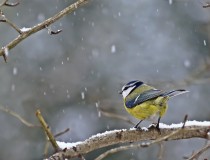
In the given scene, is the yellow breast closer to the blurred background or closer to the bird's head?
the bird's head

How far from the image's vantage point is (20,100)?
8.08 m

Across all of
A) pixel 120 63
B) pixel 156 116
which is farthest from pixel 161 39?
pixel 156 116

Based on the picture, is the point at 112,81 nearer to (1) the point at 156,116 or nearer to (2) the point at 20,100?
(2) the point at 20,100

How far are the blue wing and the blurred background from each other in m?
3.82

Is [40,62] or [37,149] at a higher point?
[40,62]

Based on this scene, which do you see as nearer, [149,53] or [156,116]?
[156,116]

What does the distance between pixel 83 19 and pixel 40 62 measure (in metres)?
1.00

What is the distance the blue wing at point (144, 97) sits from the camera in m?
3.21

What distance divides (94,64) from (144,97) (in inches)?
201

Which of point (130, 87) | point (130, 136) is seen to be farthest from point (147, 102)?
point (130, 136)

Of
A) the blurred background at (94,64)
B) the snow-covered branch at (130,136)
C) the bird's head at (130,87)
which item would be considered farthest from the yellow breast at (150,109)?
the blurred background at (94,64)

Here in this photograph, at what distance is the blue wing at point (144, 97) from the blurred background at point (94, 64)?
382cm

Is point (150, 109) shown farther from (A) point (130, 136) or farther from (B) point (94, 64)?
(B) point (94, 64)

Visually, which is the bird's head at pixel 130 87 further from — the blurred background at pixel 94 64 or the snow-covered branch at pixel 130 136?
the blurred background at pixel 94 64
